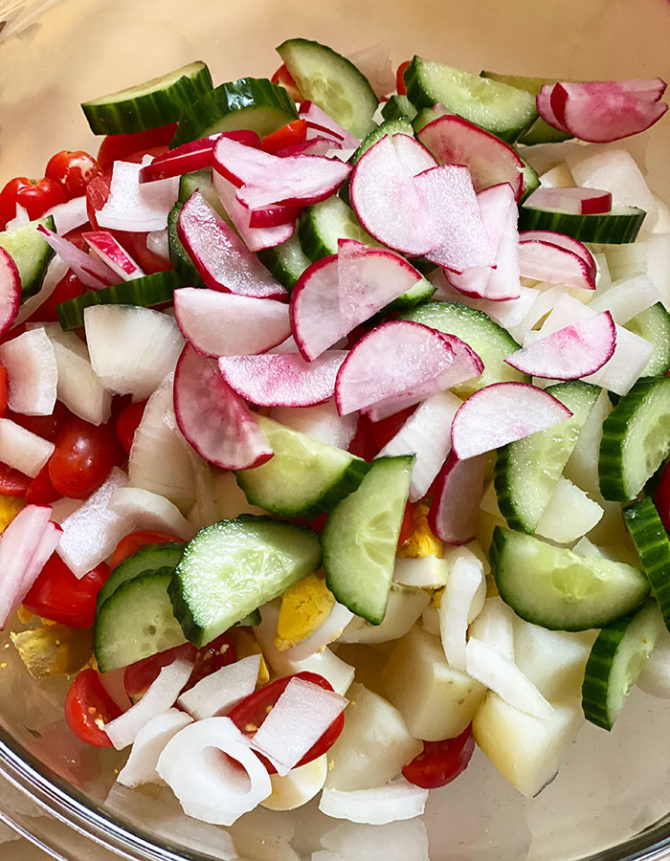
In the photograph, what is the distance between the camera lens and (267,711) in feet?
4.12

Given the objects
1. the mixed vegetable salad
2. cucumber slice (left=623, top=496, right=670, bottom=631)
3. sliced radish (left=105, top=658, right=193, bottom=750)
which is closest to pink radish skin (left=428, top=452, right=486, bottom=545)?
the mixed vegetable salad

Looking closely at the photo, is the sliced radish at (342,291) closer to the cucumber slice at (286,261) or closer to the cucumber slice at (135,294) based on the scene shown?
the cucumber slice at (286,261)

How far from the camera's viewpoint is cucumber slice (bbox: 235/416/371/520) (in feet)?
3.85

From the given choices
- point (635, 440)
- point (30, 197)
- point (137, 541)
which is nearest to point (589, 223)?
point (635, 440)

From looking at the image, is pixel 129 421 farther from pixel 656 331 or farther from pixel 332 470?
pixel 656 331

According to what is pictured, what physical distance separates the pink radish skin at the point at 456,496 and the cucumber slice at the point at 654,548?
224 mm

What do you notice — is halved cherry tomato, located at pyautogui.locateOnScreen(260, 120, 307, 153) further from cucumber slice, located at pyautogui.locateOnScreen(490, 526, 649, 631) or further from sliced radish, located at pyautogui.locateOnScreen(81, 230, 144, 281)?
cucumber slice, located at pyautogui.locateOnScreen(490, 526, 649, 631)

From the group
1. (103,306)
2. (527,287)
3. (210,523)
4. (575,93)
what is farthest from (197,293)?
(575,93)

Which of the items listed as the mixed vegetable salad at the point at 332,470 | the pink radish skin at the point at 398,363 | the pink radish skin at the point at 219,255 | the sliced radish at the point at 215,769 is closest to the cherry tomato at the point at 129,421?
the mixed vegetable salad at the point at 332,470

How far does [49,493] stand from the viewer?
1408 mm

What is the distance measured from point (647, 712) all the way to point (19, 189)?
4.71ft

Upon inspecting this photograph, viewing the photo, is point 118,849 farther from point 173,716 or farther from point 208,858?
point 173,716

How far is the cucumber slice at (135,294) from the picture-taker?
1353mm

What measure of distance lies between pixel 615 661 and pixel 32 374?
3.14ft
